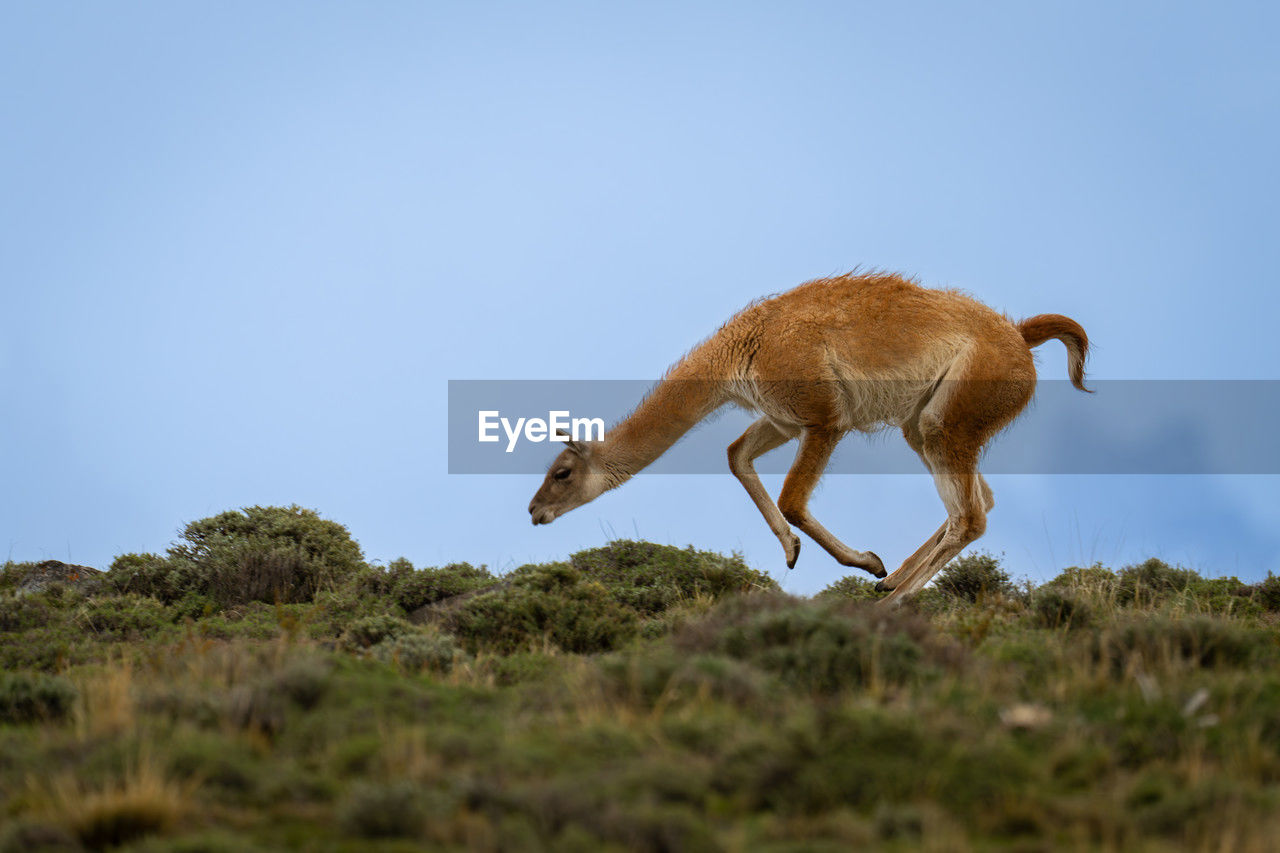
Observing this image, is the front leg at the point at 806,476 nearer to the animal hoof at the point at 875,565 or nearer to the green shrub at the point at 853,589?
the animal hoof at the point at 875,565

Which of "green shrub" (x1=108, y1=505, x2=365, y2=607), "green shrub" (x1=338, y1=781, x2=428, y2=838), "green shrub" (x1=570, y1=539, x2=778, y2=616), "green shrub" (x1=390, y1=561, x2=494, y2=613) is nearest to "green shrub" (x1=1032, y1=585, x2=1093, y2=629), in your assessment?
"green shrub" (x1=570, y1=539, x2=778, y2=616)

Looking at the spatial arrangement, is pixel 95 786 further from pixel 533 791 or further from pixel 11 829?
pixel 533 791

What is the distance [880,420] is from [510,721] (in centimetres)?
601

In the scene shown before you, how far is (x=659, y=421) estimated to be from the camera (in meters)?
10.9

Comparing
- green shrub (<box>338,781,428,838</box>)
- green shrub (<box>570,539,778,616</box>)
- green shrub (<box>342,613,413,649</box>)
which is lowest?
green shrub (<box>338,781,428,838</box>)

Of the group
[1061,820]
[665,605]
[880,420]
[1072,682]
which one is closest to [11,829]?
[1061,820]

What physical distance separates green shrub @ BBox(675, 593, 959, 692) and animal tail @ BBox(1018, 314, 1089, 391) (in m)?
4.90

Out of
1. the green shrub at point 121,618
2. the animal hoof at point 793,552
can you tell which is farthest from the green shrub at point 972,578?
the green shrub at point 121,618

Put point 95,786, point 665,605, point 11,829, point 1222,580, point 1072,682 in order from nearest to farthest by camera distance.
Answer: point 11,829 → point 95,786 → point 1072,682 → point 665,605 → point 1222,580

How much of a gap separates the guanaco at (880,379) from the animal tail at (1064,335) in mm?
13

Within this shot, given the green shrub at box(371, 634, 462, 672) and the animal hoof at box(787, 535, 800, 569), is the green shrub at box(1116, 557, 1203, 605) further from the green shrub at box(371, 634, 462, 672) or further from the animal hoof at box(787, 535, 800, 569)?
the green shrub at box(371, 634, 462, 672)

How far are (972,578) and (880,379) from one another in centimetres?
318

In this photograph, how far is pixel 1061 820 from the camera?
407cm

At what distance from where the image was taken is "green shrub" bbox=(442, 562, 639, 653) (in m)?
8.41
